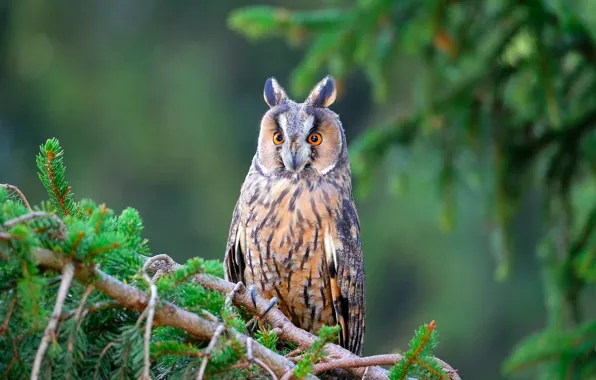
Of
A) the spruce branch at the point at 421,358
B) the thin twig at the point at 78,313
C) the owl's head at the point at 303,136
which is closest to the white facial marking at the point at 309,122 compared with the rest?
the owl's head at the point at 303,136

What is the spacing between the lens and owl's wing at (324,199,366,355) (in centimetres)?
284

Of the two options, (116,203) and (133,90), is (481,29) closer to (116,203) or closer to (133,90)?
(116,203)

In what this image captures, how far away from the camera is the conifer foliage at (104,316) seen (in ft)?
4.89

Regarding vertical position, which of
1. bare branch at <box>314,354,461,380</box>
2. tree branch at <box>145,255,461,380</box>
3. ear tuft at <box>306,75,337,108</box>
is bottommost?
bare branch at <box>314,354,461,380</box>

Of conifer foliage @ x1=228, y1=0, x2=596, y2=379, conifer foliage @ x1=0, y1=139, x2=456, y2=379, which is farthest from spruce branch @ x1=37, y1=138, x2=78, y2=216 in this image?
conifer foliage @ x1=228, y1=0, x2=596, y2=379

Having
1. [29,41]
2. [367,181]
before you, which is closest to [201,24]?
[29,41]

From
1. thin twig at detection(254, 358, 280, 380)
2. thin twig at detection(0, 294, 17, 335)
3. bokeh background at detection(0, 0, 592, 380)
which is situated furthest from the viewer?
bokeh background at detection(0, 0, 592, 380)

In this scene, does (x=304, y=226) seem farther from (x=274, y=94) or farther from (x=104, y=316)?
(x=104, y=316)

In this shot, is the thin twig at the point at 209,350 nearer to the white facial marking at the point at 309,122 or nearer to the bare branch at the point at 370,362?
the bare branch at the point at 370,362

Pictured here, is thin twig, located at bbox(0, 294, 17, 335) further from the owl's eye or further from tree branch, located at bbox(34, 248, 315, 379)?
the owl's eye

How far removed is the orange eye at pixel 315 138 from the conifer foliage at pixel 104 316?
1152mm

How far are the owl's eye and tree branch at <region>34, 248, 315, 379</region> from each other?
1.33 meters

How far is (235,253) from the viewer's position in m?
2.98

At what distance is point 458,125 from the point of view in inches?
142
